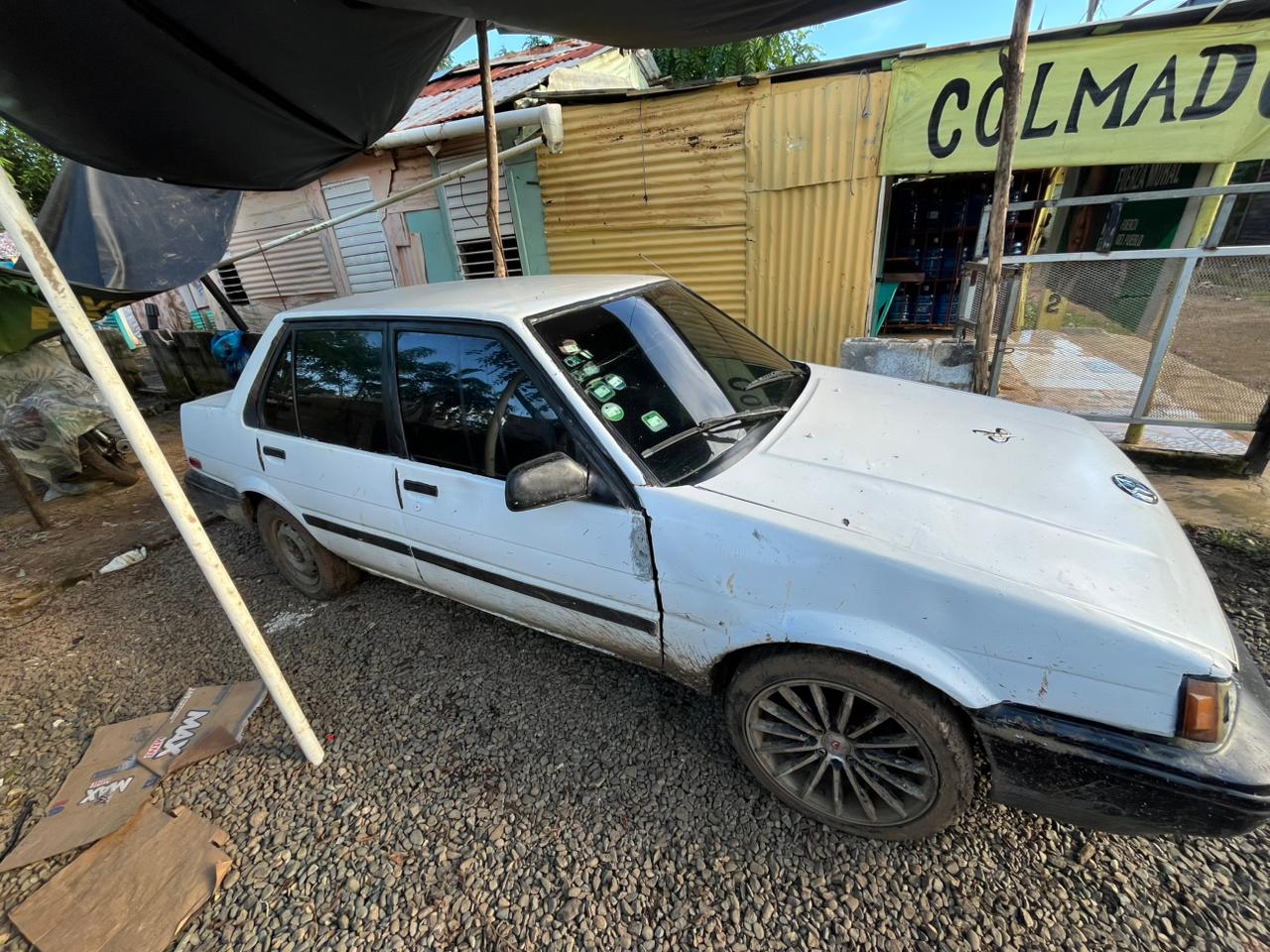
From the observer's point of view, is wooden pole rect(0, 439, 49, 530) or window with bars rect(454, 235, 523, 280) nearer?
wooden pole rect(0, 439, 49, 530)

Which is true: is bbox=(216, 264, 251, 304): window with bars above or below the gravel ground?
above

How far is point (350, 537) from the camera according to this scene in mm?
2785

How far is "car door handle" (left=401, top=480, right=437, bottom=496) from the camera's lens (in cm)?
230

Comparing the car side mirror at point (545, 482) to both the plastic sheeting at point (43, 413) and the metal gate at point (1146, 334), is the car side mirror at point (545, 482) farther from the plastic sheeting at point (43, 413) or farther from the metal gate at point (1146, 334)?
the plastic sheeting at point (43, 413)

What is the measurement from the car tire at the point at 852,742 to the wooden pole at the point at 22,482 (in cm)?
620

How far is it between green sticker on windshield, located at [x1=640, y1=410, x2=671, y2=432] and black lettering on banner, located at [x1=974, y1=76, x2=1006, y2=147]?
4.21 metres

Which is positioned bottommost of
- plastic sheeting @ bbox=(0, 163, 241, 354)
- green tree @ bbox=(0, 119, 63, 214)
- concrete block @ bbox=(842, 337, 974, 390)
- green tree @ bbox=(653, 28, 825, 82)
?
concrete block @ bbox=(842, 337, 974, 390)

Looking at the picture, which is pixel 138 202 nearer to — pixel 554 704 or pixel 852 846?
pixel 554 704

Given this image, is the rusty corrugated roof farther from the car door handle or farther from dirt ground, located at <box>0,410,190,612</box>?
dirt ground, located at <box>0,410,190,612</box>

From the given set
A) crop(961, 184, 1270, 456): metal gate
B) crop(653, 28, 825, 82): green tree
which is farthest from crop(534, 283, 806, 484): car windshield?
crop(653, 28, 825, 82): green tree

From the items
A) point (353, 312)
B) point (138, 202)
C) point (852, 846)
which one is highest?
point (138, 202)

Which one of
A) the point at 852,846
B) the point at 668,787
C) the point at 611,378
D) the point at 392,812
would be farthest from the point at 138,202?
the point at 852,846

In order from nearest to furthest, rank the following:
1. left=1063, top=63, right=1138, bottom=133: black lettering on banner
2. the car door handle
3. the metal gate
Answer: the car door handle
the metal gate
left=1063, top=63, right=1138, bottom=133: black lettering on banner

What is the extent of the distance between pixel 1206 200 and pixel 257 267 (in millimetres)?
11835
